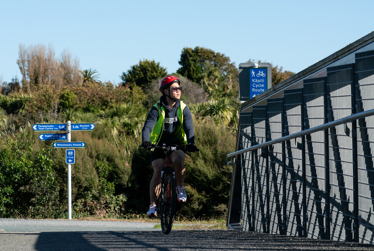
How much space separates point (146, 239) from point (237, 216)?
14.2 feet

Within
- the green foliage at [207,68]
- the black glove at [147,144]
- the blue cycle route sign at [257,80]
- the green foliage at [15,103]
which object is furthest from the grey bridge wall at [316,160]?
the green foliage at [207,68]

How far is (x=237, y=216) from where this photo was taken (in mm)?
10586

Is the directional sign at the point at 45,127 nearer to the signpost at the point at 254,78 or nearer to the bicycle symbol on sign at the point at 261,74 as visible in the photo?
the signpost at the point at 254,78

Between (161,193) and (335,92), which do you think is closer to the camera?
(335,92)

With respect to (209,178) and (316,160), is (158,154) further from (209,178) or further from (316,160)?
(209,178)

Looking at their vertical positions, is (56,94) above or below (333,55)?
above

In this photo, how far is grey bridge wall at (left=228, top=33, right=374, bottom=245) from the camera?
16.9 feet

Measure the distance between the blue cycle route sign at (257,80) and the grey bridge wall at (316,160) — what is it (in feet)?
9.12

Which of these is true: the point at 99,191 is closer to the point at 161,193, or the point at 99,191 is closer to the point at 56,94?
the point at 161,193

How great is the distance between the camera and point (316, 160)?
6.58 metres

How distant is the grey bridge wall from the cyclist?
134 cm

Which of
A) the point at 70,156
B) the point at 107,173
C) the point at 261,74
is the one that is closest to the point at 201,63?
the point at 107,173

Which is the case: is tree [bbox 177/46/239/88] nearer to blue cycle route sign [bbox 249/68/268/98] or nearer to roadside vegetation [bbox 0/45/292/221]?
roadside vegetation [bbox 0/45/292/221]

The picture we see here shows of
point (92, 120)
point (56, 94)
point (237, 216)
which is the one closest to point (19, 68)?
point (56, 94)
